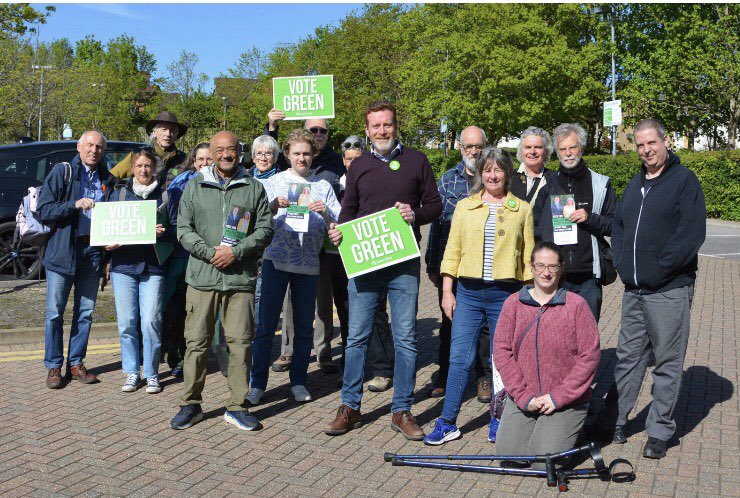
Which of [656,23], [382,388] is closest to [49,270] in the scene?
[382,388]

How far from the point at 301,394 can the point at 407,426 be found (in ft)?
3.98

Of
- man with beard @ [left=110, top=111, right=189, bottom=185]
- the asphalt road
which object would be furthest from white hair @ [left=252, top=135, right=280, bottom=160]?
the asphalt road

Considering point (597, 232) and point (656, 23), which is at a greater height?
point (656, 23)

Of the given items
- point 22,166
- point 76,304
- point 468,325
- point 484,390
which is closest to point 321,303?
point 484,390

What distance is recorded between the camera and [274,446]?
5.53m

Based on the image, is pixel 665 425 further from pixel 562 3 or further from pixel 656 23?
pixel 562 3

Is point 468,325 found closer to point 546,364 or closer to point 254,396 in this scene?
point 546,364

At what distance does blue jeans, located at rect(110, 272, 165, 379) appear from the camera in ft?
22.7

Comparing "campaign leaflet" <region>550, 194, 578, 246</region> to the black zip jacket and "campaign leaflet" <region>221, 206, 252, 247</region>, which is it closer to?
the black zip jacket

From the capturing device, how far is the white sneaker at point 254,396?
254 inches

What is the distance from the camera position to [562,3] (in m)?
40.0

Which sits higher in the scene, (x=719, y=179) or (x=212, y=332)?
(x=719, y=179)

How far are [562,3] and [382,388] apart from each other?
36.9 m

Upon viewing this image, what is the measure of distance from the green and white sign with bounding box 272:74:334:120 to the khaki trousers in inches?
118
